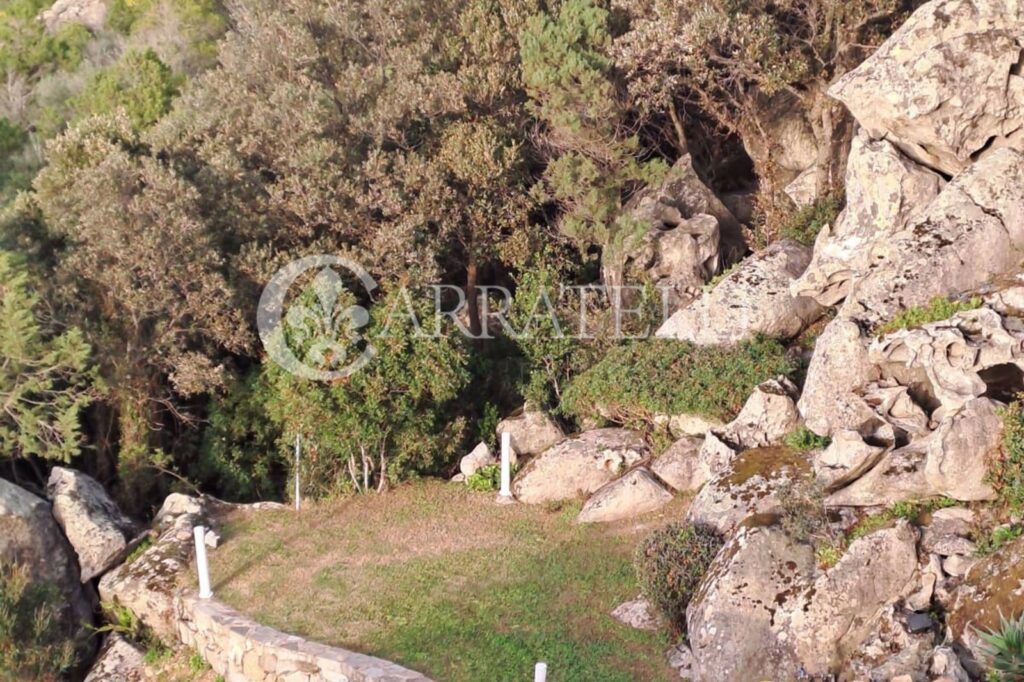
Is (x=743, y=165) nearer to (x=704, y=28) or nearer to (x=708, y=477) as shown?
A: (x=704, y=28)

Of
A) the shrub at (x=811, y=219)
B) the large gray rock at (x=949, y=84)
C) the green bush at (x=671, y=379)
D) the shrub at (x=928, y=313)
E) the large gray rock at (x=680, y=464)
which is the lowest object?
the large gray rock at (x=680, y=464)

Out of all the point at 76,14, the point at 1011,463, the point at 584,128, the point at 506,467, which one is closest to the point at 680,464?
the point at 506,467

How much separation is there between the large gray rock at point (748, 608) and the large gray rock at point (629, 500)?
357 centimetres

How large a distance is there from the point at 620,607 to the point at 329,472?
6673 mm

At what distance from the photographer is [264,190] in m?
18.3

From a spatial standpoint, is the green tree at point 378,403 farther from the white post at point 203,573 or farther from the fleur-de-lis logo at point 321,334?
the white post at point 203,573

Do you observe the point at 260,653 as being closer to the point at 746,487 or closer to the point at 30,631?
the point at 30,631

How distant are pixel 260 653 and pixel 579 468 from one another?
5952 millimetres

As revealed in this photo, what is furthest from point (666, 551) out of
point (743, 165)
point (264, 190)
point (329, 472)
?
point (743, 165)

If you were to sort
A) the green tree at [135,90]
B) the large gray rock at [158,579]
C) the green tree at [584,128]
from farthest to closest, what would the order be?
the green tree at [135,90] < the green tree at [584,128] < the large gray rock at [158,579]

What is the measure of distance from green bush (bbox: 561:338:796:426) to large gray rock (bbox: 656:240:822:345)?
0.38 metres

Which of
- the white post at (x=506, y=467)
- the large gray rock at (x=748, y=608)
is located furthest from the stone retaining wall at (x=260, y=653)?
the white post at (x=506, y=467)

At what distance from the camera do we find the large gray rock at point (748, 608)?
421 inches

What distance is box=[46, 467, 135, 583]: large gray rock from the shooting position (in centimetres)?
1545
